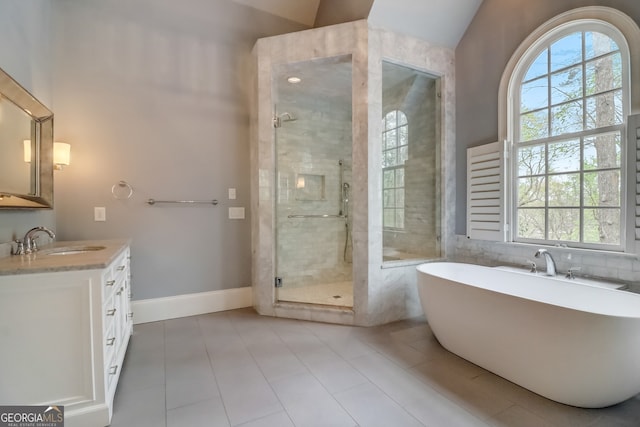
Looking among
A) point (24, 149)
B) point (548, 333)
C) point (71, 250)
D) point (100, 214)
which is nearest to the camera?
point (548, 333)

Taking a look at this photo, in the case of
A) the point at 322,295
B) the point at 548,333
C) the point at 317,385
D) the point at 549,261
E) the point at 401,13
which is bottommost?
the point at 317,385

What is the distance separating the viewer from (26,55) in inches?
81.3

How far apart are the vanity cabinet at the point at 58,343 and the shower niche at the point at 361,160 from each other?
165 centimetres

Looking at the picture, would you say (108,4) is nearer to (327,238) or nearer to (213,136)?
(213,136)

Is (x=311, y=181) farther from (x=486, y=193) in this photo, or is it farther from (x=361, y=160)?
(x=486, y=193)

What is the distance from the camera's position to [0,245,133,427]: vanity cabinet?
1351 millimetres

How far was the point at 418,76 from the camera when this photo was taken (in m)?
3.23

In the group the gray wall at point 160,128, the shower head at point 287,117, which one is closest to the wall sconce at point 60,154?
the gray wall at point 160,128

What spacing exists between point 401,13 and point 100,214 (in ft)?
11.2

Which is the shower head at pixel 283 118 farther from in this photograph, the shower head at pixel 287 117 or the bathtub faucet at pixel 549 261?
the bathtub faucet at pixel 549 261

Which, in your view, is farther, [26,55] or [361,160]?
[361,160]

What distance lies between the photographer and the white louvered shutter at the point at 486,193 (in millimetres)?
2846

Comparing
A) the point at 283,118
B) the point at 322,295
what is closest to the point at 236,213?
the point at 283,118

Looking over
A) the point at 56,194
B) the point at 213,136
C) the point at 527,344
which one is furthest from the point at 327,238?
the point at 56,194
